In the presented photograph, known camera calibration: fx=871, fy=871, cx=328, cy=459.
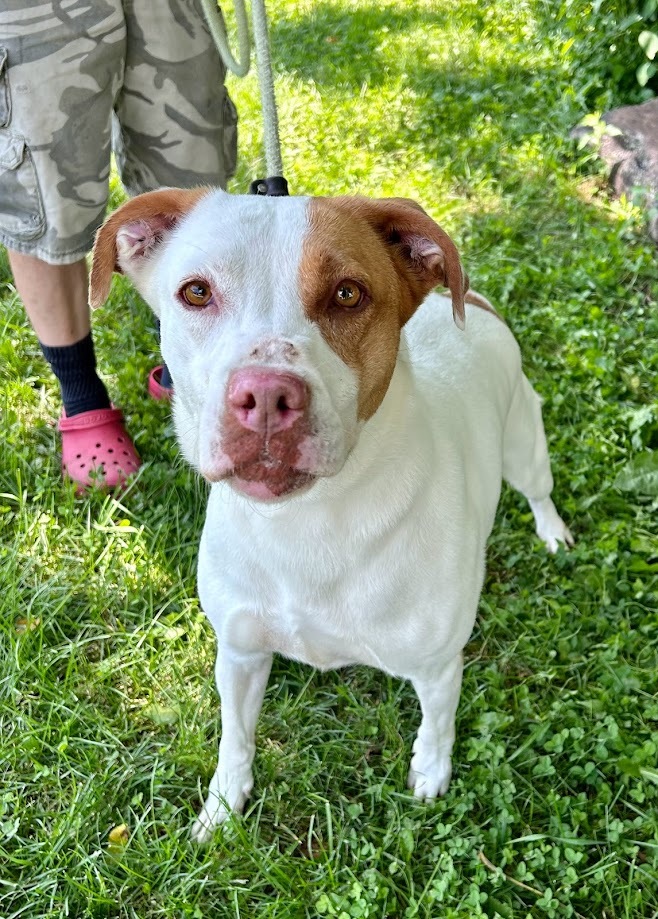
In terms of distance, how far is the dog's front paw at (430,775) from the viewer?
2781mm

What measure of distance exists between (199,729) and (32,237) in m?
1.87

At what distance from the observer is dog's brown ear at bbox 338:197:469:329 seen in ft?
6.81

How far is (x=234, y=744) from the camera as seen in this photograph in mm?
2730

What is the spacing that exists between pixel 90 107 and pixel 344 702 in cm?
230

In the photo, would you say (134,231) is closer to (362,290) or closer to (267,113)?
(267,113)

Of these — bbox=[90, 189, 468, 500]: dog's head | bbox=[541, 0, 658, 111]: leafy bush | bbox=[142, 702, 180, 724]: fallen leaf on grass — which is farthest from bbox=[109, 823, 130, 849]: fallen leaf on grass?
bbox=[541, 0, 658, 111]: leafy bush

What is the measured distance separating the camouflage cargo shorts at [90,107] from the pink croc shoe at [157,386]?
97 centimetres

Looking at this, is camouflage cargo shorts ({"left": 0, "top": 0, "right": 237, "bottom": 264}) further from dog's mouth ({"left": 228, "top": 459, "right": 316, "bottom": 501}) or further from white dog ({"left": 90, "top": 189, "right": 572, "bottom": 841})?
dog's mouth ({"left": 228, "top": 459, "right": 316, "bottom": 501})

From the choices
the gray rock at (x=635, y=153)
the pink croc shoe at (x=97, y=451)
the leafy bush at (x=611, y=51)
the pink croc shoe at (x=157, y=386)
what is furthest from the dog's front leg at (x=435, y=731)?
the leafy bush at (x=611, y=51)

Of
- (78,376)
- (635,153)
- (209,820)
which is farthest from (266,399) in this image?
(635,153)

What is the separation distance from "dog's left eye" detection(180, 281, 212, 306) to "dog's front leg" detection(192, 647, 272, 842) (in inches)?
45.2

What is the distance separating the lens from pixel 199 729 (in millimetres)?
2930

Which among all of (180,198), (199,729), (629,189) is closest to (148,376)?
(199,729)

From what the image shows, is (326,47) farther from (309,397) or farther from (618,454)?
(309,397)
